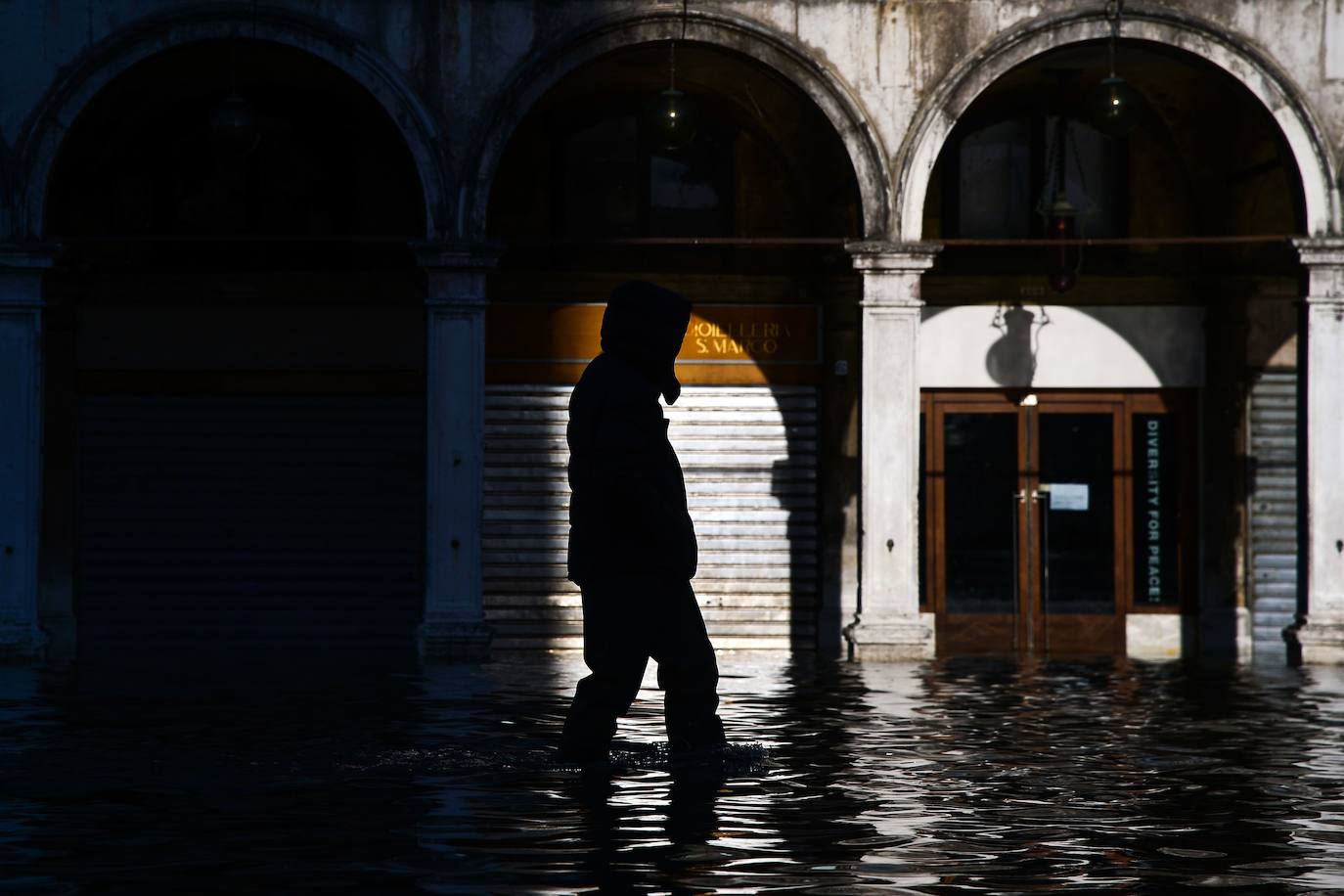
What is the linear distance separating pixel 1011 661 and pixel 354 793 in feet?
34.9

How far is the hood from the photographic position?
9367 mm

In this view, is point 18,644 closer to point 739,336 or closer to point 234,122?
point 234,122

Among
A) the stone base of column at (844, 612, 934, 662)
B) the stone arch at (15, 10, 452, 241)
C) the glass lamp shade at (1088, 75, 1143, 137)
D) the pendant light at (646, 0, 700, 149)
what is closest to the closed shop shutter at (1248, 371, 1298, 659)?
the stone base of column at (844, 612, 934, 662)

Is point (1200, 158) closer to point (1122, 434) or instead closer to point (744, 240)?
point (1122, 434)

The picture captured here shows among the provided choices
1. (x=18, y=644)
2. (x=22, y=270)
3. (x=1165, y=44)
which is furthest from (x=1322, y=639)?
(x=22, y=270)

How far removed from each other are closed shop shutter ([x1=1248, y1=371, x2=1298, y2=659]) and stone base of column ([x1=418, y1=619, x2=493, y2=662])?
7488mm

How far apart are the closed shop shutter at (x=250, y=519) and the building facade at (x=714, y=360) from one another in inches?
1.2

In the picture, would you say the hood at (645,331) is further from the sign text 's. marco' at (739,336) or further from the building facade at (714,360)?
the sign text 's. marco' at (739,336)

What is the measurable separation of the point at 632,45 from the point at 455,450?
11.8ft

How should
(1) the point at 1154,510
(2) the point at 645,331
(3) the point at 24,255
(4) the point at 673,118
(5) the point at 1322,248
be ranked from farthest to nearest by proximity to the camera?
(1) the point at 1154,510 < (5) the point at 1322,248 < (3) the point at 24,255 < (4) the point at 673,118 < (2) the point at 645,331

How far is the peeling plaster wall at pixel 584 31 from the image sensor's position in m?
16.6

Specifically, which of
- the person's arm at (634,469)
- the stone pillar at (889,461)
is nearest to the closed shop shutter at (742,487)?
the stone pillar at (889,461)

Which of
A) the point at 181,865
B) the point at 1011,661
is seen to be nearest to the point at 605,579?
the point at 181,865

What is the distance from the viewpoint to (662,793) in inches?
330
